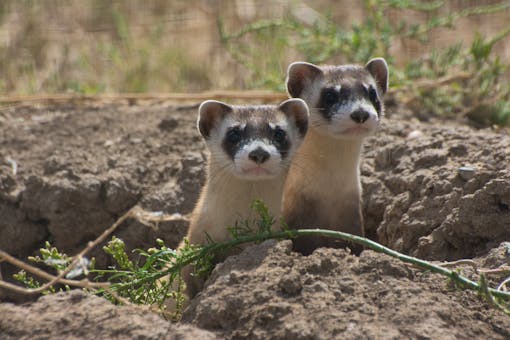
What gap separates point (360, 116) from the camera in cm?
476

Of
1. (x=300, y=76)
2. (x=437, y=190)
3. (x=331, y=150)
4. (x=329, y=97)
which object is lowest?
(x=437, y=190)

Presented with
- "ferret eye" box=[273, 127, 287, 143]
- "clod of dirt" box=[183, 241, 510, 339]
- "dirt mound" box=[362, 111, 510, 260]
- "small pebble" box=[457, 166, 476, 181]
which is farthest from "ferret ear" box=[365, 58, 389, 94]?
"clod of dirt" box=[183, 241, 510, 339]

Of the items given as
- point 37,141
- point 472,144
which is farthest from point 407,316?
point 37,141

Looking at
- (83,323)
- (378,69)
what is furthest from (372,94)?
(83,323)

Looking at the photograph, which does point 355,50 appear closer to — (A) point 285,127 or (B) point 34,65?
(A) point 285,127

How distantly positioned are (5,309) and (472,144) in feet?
11.1

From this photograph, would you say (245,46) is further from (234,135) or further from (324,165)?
(234,135)

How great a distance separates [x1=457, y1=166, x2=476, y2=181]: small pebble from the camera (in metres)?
5.18

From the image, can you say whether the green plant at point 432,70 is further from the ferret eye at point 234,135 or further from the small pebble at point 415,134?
the ferret eye at point 234,135

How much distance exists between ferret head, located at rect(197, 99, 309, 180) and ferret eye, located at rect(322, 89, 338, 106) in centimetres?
21

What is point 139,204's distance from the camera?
6.17 m

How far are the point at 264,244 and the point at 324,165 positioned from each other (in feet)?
4.51

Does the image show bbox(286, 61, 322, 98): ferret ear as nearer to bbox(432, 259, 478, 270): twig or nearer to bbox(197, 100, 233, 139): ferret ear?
bbox(197, 100, 233, 139): ferret ear

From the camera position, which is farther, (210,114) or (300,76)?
(300,76)
